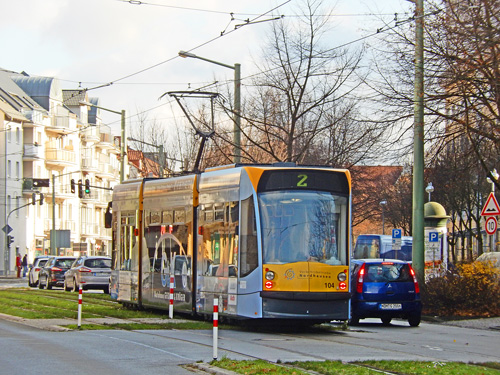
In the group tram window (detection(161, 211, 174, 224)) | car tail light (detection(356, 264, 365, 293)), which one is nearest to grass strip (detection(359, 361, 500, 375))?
car tail light (detection(356, 264, 365, 293))

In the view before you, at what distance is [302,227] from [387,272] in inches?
→ 196

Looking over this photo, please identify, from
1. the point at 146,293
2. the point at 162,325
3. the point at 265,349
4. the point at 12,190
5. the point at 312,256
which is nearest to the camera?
the point at 265,349

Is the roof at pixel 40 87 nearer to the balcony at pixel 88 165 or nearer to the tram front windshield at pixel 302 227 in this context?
the balcony at pixel 88 165

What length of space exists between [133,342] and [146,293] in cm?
762

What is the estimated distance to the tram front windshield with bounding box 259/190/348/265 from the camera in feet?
59.5

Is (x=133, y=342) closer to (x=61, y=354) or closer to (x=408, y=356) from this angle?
(x=61, y=354)

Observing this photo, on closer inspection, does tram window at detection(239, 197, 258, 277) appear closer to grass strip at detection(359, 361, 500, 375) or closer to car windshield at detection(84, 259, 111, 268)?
grass strip at detection(359, 361, 500, 375)

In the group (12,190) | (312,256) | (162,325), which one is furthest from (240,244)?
(12,190)

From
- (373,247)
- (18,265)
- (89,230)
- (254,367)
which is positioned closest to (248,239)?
(254,367)

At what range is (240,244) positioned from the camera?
18531 mm

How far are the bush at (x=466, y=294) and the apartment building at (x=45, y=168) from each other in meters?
44.0

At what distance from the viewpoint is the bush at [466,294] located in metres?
25.6

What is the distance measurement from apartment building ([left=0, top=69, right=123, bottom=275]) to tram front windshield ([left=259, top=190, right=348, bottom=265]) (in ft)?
163

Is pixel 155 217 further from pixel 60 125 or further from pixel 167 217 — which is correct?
pixel 60 125
